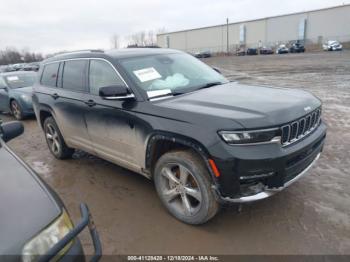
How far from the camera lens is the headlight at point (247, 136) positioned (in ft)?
8.39

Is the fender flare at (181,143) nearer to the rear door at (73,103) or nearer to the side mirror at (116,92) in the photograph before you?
the side mirror at (116,92)

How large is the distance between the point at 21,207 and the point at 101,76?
95.3 inches

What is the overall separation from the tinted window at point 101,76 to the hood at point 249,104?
0.82m

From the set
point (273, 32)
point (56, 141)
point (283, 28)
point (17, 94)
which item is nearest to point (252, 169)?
point (56, 141)

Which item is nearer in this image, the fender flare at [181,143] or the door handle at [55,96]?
the fender flare at [181,143]

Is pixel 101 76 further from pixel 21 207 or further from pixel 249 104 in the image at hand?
pixel 21 207

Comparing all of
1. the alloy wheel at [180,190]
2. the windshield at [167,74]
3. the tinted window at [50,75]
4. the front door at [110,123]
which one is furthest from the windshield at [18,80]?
the alloy wheel at [180,190]

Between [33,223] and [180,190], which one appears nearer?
[33,223]

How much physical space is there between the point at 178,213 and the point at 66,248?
1618mm

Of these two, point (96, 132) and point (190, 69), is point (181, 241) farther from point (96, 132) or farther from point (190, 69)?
point (190, 69)

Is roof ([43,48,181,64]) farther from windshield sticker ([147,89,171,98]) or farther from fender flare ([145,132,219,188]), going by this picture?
fender flare ([145,132,219,188])

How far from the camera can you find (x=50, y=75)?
5.03m

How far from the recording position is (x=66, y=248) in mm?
1772

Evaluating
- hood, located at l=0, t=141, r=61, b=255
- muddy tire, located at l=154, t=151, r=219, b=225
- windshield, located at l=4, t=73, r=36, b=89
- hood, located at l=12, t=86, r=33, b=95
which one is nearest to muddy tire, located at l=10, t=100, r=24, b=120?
hood, located at l=12, t=86, r=33, b=95
